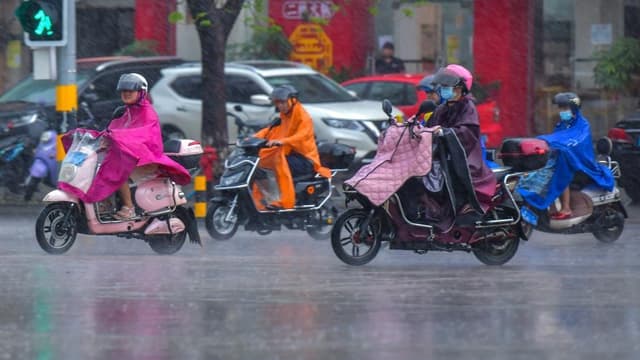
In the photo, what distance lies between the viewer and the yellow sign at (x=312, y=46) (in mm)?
30156

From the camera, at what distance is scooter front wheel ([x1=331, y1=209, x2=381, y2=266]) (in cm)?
1294

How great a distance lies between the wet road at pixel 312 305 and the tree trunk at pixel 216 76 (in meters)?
5.35

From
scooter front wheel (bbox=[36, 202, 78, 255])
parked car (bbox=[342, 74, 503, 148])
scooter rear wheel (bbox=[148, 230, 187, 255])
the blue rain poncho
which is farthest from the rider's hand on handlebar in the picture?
parked car (bbox=[342, 74, 503, 148])

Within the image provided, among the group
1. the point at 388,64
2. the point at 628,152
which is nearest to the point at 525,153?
the point at 628,152

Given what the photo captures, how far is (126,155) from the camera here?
44.4 feet

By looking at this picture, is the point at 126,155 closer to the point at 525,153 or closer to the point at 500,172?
the point at 500,172

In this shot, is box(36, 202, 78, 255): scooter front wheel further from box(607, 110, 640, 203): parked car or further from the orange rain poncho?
box(607, 110, 640, 203): parked car

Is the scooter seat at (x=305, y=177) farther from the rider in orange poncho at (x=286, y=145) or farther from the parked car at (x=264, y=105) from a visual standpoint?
the parked car at (x=264, y=105)

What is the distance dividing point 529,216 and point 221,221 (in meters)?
3.05

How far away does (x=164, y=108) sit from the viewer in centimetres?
2330

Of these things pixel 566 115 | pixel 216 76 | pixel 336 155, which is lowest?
pixel 336 155

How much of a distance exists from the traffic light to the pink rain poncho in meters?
3.18

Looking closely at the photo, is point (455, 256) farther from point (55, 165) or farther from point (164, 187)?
point (55, 165)

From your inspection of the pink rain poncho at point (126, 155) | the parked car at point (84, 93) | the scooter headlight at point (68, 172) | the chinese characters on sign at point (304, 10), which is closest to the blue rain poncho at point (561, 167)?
the pink rain poncho at point (126, 155)
